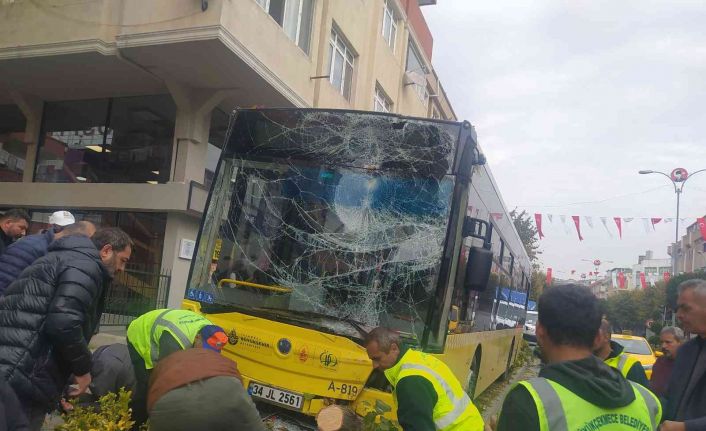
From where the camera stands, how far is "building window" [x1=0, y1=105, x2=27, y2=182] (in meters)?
A: 14.2

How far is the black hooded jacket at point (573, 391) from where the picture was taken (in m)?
1.91

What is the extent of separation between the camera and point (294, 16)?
43.3 feet

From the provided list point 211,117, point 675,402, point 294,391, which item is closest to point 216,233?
point 294,391

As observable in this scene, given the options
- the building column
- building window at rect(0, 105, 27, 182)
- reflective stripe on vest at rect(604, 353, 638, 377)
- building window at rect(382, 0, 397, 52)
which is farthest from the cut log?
building window at rect(382, 0, 397, 52)

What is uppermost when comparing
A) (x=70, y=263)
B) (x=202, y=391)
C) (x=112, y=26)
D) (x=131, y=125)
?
(x=112, y=26)

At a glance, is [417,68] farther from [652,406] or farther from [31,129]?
[652,406]

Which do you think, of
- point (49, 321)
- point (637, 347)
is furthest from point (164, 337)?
point (637, 347)

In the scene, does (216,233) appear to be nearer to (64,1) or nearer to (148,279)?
(148,279)

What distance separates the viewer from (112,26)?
34.4 feet

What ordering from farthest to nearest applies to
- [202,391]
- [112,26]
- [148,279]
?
[148,279] < [112,26] < [202,391]

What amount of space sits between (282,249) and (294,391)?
1353 millimetres

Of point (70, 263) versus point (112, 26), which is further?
point (112, 26)

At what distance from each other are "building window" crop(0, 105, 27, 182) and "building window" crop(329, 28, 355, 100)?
25.7 feet

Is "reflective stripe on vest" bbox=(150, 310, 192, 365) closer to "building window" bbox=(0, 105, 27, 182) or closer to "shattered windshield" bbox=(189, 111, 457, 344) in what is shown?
"shattered windshield" bbox=(189, 111, 457, 344)
